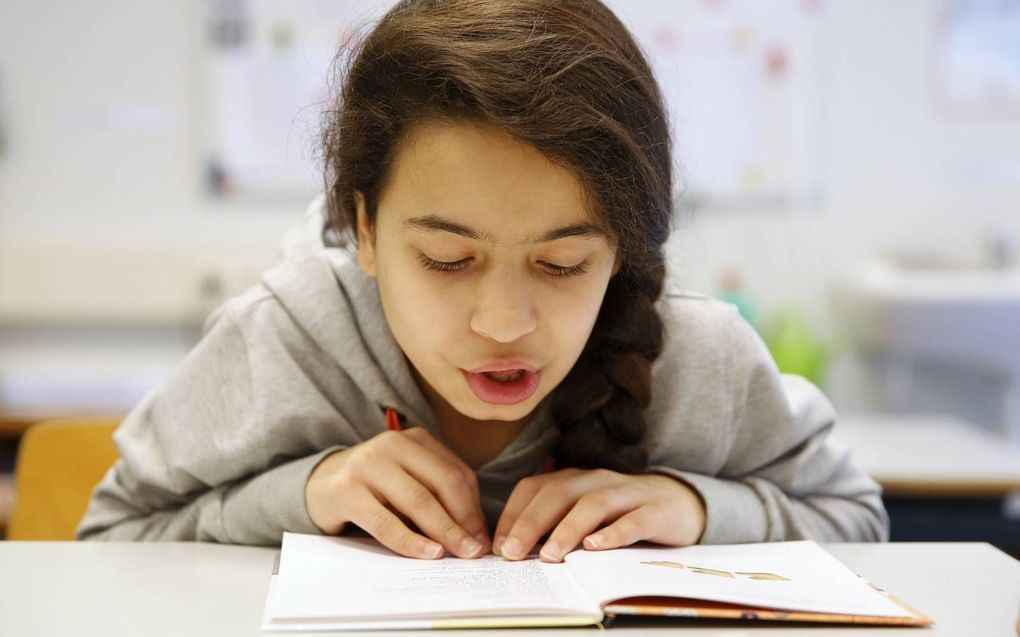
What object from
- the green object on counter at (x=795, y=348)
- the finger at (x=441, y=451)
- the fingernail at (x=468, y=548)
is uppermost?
the finger at (x=441, y=451)

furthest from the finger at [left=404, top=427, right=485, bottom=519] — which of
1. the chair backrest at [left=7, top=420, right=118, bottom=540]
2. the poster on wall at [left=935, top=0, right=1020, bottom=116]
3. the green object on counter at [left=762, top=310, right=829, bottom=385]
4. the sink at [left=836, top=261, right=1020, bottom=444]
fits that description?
the poster on wall at [left=935, top=0, right=1020, bottom=116]

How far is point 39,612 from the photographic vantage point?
2.17ft

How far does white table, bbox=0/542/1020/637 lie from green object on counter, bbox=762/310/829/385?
5.57 feet

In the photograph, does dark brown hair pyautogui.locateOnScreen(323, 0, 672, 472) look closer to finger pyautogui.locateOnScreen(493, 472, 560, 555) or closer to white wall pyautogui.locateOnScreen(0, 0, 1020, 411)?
finger pyautogui.locateOnScreen(493, 472, 560, 555)

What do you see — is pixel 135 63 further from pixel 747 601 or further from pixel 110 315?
pixel 747 601

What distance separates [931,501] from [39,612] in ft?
5.46

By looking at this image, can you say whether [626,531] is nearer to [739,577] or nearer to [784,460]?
[739,577]

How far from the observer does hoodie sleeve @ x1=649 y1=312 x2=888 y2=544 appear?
0.95 metres

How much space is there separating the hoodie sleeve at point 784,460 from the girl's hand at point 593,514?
81 mm

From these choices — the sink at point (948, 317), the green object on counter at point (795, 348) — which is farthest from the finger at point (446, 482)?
the green object on counter at point (795, 348)

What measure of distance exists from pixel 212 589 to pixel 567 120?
1.37ft

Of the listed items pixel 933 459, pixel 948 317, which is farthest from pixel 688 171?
pixel 933 459

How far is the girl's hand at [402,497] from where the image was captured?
79 centimetres

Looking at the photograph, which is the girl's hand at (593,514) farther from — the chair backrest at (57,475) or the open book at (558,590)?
the chair backrest at (57,475)
